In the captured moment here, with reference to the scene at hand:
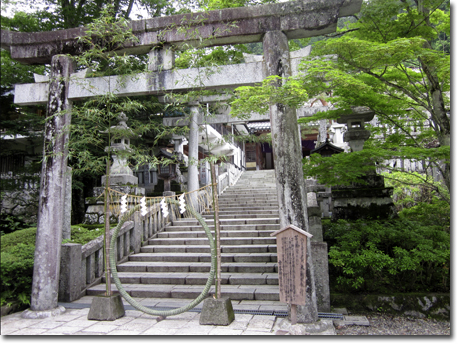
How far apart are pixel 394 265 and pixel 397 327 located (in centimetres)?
108

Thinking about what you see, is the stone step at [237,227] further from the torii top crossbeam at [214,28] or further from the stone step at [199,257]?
the torii top crossbeam at [214,28]

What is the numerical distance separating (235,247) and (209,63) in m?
4.80

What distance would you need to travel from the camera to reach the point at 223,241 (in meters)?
9.36

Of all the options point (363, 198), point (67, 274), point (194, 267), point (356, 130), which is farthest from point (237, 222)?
point (67, 274)

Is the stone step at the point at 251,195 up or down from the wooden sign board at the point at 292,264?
up

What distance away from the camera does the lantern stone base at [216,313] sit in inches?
196

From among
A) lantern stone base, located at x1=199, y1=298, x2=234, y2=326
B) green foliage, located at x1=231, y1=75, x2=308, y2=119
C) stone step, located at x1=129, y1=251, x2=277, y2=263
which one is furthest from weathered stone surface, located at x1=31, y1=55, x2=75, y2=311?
green foliage, located at x1=231, y1=75, x2=308, y2=119

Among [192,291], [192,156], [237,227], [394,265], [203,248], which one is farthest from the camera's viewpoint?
[192,156]

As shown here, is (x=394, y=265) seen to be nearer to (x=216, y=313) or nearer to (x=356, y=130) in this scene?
(x=216, y=313)

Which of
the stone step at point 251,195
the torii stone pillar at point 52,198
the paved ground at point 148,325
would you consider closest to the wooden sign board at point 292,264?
the paved ground at point 148,325

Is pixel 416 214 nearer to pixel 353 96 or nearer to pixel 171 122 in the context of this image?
pixel 353 96

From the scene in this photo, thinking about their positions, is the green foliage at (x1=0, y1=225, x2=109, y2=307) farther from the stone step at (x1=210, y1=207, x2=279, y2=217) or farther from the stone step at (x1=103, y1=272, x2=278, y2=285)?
the stone step at (x1=210, y1=207, x2=279, y2=217)

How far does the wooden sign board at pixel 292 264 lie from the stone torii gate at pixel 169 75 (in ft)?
1.48

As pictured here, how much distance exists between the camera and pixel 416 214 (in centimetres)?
906
